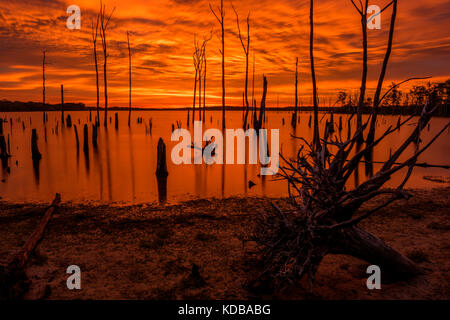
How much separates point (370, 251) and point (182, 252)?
317 centimetres

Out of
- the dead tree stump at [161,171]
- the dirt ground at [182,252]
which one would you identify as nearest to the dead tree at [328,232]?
the dirt ground at [182,252]

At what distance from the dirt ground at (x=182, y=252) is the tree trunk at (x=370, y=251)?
203mm

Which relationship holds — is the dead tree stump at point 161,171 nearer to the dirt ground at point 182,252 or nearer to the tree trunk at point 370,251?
the dirt ground at point 182,252

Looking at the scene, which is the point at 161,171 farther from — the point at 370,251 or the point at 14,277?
the point at 370,251

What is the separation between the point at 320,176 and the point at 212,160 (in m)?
15.1

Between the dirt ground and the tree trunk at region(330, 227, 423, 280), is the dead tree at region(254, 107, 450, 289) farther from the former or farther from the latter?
the dirt ground

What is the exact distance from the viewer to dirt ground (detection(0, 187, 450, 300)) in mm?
3990

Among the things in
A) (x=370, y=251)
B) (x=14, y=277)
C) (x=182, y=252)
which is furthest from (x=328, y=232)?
(x=14, y=277)

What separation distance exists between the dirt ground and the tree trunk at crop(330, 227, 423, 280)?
0.20 metres

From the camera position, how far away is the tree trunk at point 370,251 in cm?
376

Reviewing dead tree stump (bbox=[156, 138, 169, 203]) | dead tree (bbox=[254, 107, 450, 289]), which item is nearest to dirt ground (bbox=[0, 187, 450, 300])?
dead tree (bbox=[254, 107, 450, 289])

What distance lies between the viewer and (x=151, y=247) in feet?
18.2
